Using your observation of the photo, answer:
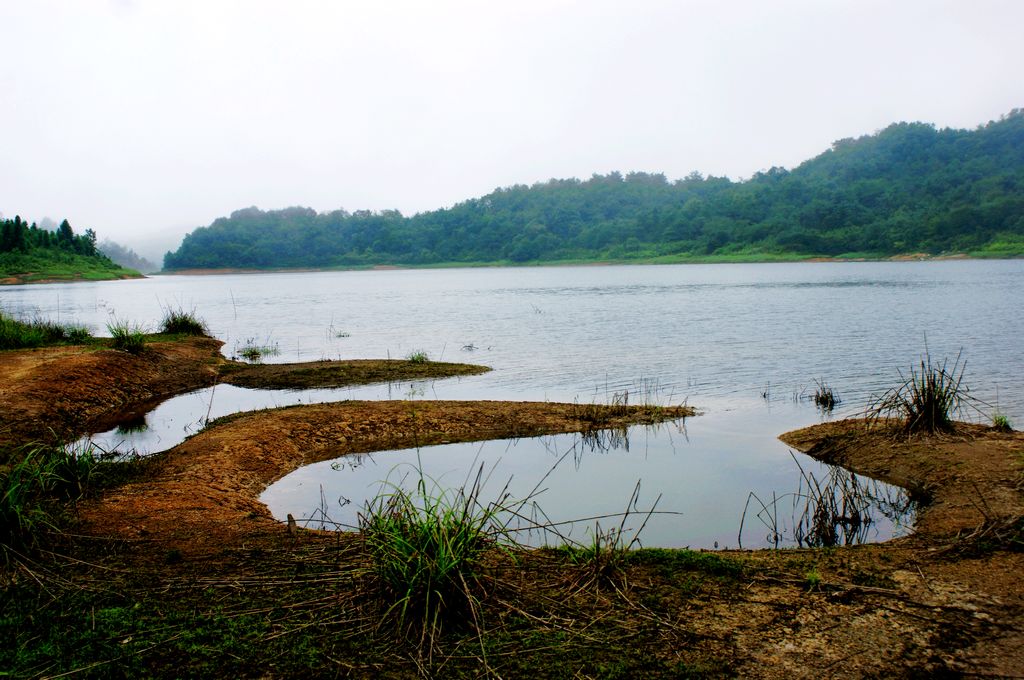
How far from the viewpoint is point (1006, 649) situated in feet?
13.2

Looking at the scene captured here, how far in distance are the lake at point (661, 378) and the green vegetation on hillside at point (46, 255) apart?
132 feet

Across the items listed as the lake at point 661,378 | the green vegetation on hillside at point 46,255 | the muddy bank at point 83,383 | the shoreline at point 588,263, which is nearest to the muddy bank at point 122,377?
the muddy bank at point 83,383

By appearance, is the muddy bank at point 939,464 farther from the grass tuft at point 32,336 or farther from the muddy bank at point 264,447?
the grass tuft at point 32,336

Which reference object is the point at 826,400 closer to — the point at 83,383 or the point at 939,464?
the point at 939,464

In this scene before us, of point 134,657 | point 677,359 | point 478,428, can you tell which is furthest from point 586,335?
point 134,657

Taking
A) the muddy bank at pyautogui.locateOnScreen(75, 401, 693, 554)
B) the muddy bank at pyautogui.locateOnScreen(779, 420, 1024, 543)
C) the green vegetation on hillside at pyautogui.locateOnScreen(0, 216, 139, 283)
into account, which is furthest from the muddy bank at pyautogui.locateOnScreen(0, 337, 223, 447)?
the green vegetation on hillside at pyautogui.locateOnScreen(0, 216, 139, 283)

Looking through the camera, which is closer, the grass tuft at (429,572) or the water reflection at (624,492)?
the grass tuft at (429,572)

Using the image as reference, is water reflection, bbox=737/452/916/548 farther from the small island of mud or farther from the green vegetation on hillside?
the green vegetation on hillside

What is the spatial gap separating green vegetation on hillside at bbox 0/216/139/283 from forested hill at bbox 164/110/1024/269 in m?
55.6

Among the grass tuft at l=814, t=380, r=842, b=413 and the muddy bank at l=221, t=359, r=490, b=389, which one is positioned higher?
the muddy bank at l=221, t=359, r=490, b=389

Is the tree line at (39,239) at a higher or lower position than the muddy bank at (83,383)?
higher

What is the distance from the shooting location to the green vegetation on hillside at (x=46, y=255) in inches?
2911

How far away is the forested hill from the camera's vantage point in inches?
4274

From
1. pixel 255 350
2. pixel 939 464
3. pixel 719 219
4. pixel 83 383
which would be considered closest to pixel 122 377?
pixel 83 383
